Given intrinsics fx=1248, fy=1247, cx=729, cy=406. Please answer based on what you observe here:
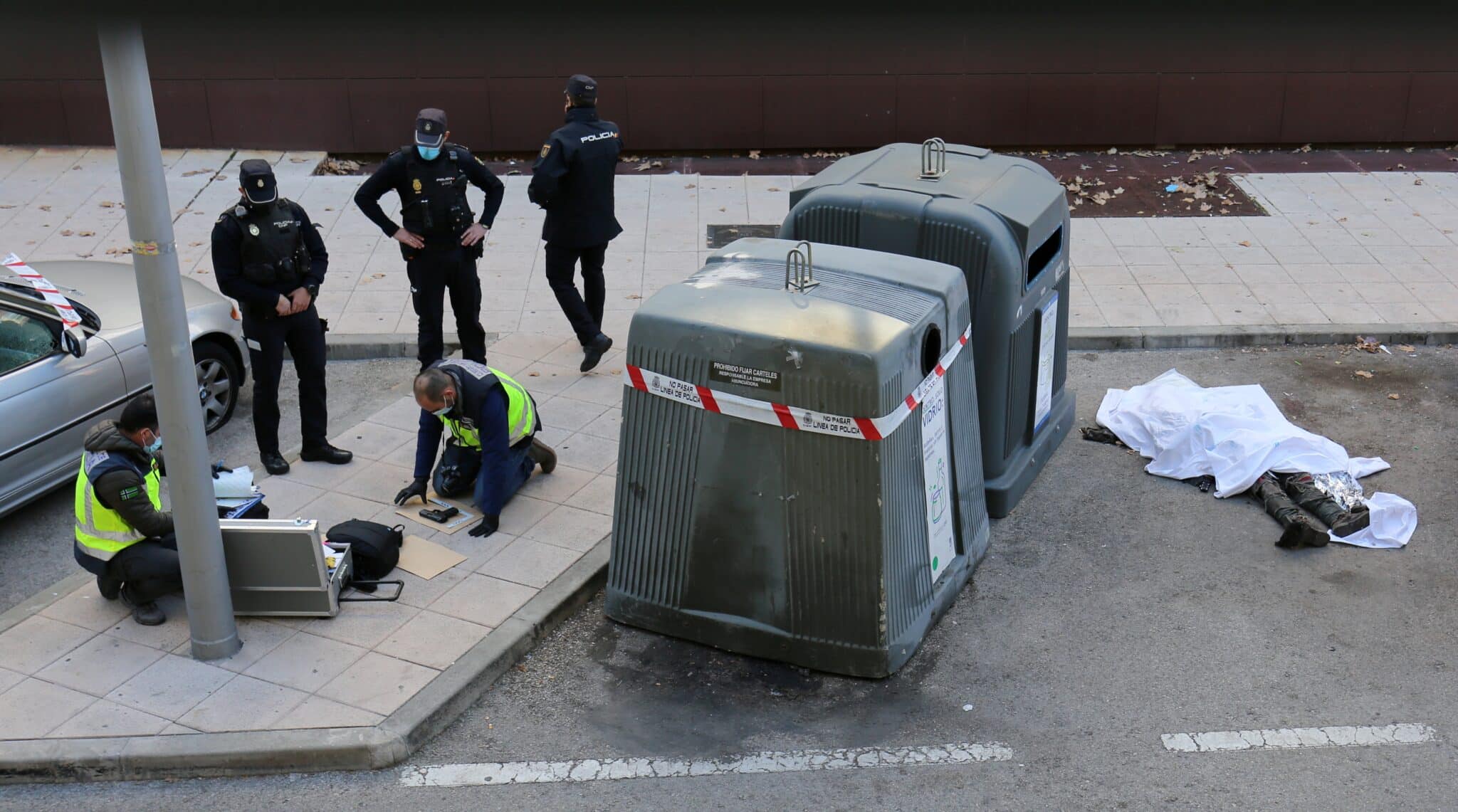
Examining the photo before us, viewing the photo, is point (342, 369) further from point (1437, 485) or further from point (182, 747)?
point (1437, 485)

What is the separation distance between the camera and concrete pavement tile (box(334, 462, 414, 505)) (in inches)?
282

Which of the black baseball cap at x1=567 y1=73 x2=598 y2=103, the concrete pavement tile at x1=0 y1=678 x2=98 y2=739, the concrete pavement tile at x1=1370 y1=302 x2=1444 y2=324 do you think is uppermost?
the black baseball cap at x1=567 y1=73 x2=598 y2=103

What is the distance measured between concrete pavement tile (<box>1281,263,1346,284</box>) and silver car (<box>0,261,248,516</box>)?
8.56 meters

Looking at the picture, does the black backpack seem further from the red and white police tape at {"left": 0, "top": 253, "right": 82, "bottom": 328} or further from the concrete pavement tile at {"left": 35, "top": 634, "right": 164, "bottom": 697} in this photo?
the red and white police tape at {"left": 0, "top": 253, "right": 82, "bottom": 328}

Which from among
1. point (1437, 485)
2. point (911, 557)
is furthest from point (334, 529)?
point (1437, 485)

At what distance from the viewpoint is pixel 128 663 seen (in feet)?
18.6

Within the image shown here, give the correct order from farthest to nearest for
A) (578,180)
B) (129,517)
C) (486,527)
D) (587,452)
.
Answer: (578,180) < (587,452) < (486,527) < (129,517)

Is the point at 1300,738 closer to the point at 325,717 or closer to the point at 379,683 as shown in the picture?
the point at 379,683

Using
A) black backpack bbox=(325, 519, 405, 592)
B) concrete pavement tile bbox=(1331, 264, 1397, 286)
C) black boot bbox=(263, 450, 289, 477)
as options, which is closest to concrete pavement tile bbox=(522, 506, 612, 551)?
black backpack bbox=(325, 519, 405, 592)

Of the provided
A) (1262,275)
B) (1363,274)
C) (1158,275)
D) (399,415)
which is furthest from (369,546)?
(1363,274)

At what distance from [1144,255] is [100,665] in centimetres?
896

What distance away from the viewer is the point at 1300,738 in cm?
533

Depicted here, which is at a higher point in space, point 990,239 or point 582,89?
point 582,89

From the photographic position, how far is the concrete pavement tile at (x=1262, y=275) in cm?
1055
